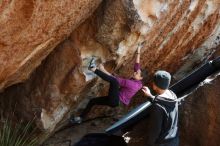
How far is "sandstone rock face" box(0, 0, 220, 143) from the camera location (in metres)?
6.30

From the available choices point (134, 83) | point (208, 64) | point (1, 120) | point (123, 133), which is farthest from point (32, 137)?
point (208, 64)

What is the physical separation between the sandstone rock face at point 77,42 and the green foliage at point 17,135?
21cm

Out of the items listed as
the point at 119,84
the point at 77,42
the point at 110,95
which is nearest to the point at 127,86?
the point at 119,84

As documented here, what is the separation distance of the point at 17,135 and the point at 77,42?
211cm

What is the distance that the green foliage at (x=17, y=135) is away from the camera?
25.7ft

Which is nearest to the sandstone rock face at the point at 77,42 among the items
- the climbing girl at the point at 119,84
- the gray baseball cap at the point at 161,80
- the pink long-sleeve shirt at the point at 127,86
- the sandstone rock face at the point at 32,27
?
the sandstone rock face at the point at 32,27

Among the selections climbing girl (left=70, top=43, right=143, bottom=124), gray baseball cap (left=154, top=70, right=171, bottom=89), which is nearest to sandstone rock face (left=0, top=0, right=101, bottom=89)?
climbing girl (left=70, top=43, right=143, bottom=124)

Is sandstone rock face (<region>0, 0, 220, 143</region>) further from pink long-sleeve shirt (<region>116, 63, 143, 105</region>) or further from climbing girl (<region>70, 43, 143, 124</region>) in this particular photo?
pink long-sleeve shirt (<region>116, 63, 143, 105</region>)

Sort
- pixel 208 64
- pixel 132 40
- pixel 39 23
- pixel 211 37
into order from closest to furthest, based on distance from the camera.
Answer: pixel 39 23, pixel 132 40, pixel 208 64, pixel 211 37

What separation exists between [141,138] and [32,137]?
6.32 feet

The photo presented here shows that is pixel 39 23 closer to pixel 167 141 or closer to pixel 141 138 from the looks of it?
pixel 167 141

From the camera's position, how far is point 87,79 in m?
7.67

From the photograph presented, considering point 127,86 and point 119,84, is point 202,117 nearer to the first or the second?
point 127,86

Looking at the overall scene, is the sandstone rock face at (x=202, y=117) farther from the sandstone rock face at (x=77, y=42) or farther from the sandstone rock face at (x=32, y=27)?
the sandstone rock face at (x=32, y=27)
